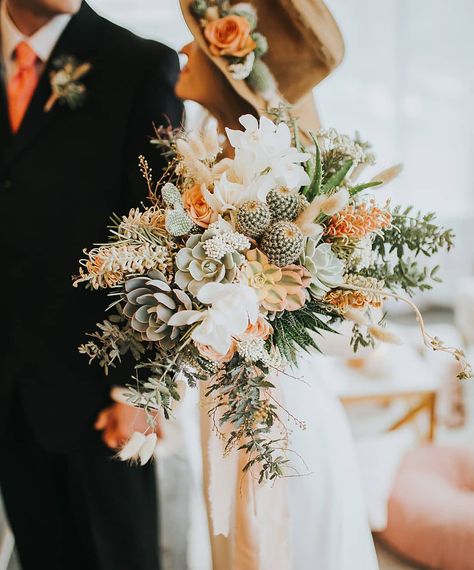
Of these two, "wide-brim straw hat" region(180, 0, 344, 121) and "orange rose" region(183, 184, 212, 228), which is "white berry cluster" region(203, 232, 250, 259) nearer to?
"orange rose" region(183, 184, 212, 228)

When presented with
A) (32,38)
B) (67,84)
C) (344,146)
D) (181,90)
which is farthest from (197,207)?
(32,38)

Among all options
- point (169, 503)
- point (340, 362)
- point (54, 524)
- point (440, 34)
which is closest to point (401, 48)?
point (440, 34)

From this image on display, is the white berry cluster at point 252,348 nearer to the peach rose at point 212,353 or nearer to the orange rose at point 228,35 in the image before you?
the peach rose at point 212,353

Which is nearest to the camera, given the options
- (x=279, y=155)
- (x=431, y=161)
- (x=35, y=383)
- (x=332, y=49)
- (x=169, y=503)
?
(x=279, y=155)

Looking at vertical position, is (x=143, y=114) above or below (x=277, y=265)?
above

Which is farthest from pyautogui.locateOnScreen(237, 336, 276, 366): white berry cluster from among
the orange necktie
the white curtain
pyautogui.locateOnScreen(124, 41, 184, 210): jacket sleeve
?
the white curtain

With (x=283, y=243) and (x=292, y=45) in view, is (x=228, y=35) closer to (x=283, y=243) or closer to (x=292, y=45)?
(x=292, y=45)

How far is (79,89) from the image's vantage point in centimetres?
108

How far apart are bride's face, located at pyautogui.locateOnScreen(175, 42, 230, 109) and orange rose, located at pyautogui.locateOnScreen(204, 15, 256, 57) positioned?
0.04 m

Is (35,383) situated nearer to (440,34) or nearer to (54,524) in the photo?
(54,524)

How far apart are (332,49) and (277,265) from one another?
49 cm

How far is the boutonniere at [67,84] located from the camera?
42.3 inches

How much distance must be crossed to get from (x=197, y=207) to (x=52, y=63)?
563mm

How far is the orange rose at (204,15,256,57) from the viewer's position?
3.10 feet
